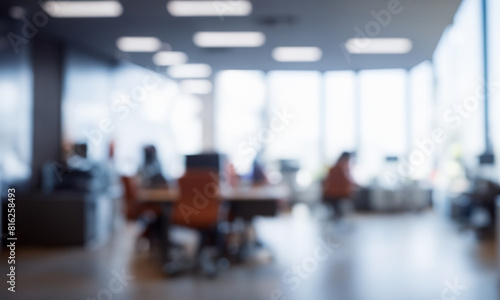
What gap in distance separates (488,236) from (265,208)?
12.8 ft

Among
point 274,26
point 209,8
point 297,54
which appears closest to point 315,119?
point 297,54

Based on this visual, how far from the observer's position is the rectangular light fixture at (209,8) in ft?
19.4

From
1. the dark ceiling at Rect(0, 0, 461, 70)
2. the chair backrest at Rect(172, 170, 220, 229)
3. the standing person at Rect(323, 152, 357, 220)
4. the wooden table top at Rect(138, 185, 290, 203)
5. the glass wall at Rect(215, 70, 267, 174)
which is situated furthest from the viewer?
the glass wall at Rect(215, 70, 267, 174)

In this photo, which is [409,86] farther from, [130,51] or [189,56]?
[130,51]

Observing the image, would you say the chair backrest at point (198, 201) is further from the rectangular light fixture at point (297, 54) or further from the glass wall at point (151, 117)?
the rectangular light fixture at point (297, 54)

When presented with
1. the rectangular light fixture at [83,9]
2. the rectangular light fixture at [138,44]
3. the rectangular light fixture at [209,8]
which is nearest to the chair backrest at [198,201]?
the rectangular light fixture at [209,8]

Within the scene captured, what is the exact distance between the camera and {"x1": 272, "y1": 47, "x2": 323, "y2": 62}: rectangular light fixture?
26.9ft

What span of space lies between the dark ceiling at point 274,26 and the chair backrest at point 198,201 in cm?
257

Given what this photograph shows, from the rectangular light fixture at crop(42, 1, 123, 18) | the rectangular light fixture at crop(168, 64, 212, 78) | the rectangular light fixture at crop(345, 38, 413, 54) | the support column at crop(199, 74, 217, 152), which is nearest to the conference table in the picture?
the rectangular light fixture at crop(42, 1, 123, 18)

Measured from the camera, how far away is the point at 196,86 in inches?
447

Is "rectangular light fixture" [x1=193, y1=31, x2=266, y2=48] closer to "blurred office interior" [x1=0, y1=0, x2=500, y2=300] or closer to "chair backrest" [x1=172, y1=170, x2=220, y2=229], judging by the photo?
"blurred office interior" [x1=0, y1=0, x2=500, y2=300]

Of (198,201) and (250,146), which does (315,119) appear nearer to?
(250,146)

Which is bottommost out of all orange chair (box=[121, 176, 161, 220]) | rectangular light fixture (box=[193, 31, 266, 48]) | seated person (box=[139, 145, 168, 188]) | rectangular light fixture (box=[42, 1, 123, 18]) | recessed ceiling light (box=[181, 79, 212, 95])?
orange chair (box=[121, 176, 161, 220])

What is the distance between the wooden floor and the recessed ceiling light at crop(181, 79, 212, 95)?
Result: 17.1 ft
